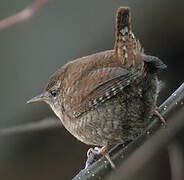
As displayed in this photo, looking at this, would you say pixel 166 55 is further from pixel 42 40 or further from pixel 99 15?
pixel 42 40

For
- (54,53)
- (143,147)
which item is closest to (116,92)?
(143,147)

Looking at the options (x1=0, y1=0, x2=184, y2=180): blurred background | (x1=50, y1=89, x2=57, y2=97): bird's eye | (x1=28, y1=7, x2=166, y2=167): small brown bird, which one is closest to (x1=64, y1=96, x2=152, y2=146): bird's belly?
(x1=28, y1=7, x2=166, y2=167): small brown bird

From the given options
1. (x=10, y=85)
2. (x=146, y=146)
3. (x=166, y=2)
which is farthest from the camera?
(x=166, y=2)

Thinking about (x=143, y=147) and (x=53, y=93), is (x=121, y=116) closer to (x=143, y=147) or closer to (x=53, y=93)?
(x=143, y=147)

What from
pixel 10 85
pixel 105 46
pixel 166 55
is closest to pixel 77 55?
pixel 105 46

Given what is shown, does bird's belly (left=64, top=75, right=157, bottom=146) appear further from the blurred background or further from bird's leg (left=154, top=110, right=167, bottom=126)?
the blurred background

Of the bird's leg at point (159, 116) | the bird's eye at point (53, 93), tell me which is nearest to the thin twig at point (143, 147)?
the bird's leg at point (159, 116)
